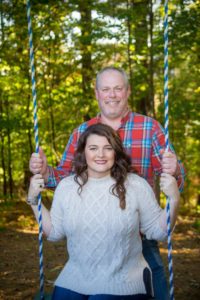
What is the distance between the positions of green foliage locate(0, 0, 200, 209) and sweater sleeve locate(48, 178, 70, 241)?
18.4 ft

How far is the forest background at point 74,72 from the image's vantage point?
753 cm

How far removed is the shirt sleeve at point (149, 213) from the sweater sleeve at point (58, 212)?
1.41 ft

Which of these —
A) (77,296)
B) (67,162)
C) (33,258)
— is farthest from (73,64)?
(77,296)

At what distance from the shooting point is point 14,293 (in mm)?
4680

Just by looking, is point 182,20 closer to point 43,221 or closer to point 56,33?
point 56,33

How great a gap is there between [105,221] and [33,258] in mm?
4201

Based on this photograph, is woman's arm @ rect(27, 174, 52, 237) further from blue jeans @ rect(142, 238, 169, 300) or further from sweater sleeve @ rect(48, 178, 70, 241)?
blue jeans @ rect(142, 238, 169, 300)

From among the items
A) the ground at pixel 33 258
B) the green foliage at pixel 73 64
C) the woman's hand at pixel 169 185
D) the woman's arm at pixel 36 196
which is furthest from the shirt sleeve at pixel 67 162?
the green foliage at pixel 73 64

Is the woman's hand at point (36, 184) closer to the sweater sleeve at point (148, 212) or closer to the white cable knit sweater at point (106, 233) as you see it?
the white cable knit sweater at point (106, 233)

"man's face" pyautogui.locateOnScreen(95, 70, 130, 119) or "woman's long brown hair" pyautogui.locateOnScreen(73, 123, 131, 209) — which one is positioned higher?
"man's face" pyautogui.locateOnScreen(95, 70, 130, 119)

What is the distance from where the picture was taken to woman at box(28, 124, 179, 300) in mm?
2354

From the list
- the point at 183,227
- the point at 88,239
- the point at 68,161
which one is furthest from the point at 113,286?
the point at 183,227

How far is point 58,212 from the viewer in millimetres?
2551

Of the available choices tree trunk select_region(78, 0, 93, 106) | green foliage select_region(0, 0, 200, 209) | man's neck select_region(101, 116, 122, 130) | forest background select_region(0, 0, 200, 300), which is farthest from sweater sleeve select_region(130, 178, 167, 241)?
tree trunk select_region(78, 0, 93, 106)
